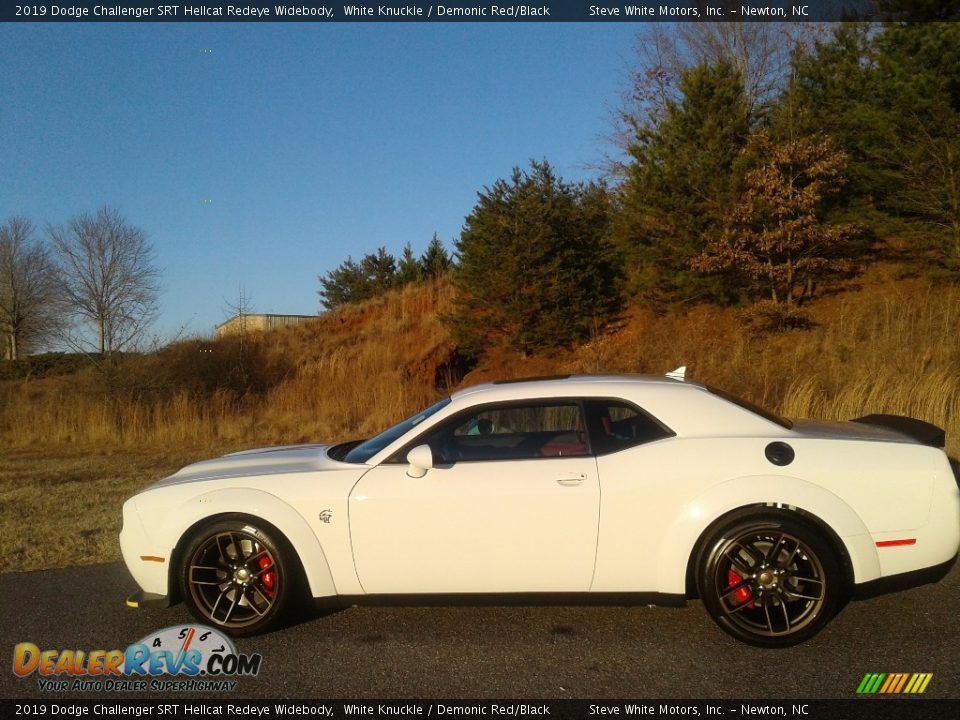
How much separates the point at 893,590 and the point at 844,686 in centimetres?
83

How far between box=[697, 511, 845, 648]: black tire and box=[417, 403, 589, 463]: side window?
893 mm

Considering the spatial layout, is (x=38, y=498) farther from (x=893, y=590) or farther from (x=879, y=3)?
(x=879, y=3)

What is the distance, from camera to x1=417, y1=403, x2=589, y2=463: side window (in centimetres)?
466

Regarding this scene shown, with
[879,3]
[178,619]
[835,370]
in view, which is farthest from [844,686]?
[879,3]

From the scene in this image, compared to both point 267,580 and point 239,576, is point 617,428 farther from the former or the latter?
point 239,576

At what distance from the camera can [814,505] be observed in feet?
13.8

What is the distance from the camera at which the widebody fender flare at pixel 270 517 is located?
448 cm

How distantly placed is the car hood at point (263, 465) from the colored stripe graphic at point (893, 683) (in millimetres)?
2819

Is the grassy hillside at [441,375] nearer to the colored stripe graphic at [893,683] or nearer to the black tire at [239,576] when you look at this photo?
the colored stripe graphic at [893,683]

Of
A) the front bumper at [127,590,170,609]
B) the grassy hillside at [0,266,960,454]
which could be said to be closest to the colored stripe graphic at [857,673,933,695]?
the front bumper at [127,590,170,609]

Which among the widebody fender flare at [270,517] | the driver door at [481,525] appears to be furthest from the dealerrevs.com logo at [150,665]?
the driver door at [481,525]

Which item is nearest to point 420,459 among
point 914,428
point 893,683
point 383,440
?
point 383,440

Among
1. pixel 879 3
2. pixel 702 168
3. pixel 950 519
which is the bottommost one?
pixel 950 519
